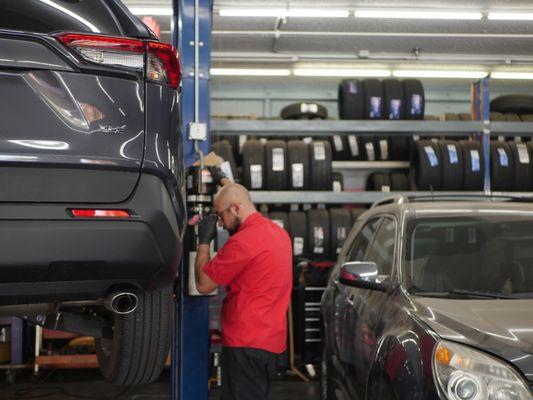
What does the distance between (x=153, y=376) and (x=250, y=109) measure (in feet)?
37.6

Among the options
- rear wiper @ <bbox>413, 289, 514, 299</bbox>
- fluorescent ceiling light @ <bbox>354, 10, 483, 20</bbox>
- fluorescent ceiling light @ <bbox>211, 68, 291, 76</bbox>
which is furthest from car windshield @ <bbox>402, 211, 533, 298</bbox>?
fluorescent ceiling light @ <bbox>211, 68, 291, 76</bbox>

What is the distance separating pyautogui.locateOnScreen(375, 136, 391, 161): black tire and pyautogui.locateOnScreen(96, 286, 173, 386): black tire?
5.40m

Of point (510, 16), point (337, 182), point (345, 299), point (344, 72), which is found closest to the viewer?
point (345, 299)

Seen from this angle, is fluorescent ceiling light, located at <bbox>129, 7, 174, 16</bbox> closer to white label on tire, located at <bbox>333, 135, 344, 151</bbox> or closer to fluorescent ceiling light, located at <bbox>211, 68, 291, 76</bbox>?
fluorescent ceiling light, located at <bbox>211, 68, 291, 76</bbox>

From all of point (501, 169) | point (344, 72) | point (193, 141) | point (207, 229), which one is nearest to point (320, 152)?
point (501, 169)

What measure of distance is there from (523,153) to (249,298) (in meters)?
4.52

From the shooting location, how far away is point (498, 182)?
7.24m

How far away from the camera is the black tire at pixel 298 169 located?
272 inches

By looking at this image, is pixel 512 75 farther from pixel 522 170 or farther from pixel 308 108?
pixel 308 108

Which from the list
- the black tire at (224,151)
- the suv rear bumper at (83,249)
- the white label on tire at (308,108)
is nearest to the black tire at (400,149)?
the white label on tire at (308,108)

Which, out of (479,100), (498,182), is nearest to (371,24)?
(479,100)

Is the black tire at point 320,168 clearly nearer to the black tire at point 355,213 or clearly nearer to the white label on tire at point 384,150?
the black tire at point 355,213

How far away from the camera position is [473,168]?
7039 mm

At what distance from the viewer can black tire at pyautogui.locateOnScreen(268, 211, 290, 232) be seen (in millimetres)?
6977
